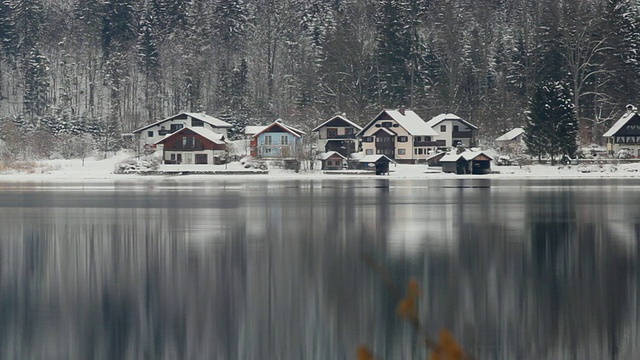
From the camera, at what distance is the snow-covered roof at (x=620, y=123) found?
233ft

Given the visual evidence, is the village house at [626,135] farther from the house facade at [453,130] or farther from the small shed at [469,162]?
the house facade at [453,130]

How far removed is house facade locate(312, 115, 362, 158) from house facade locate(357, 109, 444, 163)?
1.79 meters

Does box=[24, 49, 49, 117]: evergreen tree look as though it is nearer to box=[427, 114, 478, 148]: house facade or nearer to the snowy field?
the snowy field

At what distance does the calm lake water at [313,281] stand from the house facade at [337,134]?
41.3 meters

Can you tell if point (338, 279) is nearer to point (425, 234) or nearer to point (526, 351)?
point (526, 351)

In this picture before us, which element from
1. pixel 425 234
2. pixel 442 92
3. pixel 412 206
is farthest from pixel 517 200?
pixel 442 92

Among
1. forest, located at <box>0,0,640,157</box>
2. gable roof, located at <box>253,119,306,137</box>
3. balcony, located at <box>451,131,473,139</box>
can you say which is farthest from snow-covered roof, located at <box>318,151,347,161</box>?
balcony, located at <box>451,131,473,139</box>

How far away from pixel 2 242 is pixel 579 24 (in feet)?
197

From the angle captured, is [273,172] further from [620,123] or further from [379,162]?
[620,123]

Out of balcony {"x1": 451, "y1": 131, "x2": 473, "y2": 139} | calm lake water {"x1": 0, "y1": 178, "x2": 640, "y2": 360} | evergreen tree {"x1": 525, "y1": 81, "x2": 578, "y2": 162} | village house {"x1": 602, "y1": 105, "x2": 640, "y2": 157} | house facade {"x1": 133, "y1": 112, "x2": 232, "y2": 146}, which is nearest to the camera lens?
calm lake water {"x1": 0, "y1": 178, "x2": 640, "y2": 360}

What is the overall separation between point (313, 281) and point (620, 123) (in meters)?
58.2

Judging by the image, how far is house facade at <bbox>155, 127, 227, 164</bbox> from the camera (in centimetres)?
7656

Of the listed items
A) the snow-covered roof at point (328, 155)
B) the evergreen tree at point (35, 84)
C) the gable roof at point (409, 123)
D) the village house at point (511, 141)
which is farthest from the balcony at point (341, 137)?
the evergreen tree at point (35, 84)

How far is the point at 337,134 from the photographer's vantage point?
8000cm
